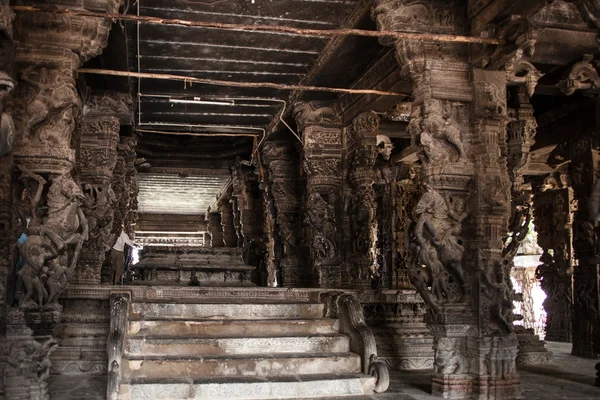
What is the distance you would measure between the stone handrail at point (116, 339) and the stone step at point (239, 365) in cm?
17

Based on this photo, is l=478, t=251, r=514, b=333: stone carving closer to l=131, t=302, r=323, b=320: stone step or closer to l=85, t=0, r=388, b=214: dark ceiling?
l=131, t=302, r=323, b=320: stone step

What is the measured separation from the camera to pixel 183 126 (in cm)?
1339

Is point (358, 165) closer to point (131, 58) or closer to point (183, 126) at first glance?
point (131, 58)

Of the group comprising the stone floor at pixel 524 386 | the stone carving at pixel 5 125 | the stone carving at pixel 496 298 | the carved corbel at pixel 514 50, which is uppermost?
the carved corbel at pixel 514 50

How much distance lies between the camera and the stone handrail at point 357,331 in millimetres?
6176

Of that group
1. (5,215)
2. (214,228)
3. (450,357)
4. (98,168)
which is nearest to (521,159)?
(450,357)

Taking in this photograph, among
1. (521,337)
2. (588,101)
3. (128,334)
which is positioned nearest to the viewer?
(128,334)

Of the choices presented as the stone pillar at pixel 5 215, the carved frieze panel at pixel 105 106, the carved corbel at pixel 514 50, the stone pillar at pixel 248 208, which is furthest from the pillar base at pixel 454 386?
the stone pillar at pixel 248 208

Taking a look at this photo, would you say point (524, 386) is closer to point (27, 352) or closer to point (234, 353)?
point (234, 353)

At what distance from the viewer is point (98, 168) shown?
31.3 feet

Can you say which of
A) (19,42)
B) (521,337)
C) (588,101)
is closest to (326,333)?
(521,337)

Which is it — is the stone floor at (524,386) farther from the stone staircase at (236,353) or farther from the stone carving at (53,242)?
the stone carving at (53,242)

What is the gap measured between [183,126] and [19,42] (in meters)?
7.63

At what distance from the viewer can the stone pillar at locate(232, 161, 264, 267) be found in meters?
16.0
